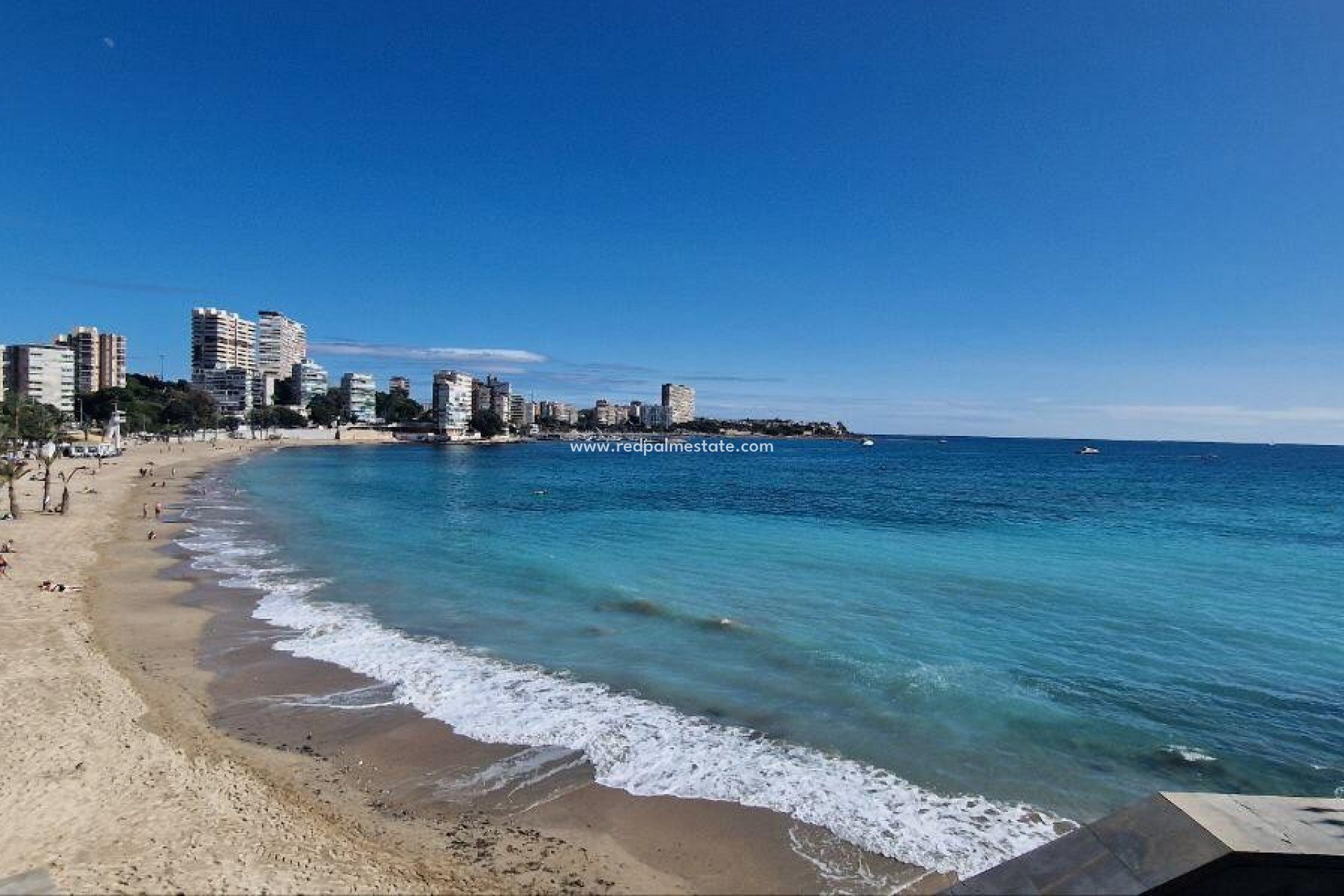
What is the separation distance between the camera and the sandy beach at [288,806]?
621 cm

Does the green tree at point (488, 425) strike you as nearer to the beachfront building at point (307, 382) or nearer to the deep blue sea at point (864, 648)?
the beachfront building at point (307, 382)

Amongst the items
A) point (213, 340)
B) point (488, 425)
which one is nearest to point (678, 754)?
point (488, 425)

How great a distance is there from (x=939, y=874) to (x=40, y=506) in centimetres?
3911

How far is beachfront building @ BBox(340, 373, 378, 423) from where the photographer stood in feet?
587

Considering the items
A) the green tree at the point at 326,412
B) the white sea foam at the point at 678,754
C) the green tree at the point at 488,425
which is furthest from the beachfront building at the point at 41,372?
the white sea foam at the point at 678,754

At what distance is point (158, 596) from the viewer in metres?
17.0

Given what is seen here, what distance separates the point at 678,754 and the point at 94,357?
21776cm

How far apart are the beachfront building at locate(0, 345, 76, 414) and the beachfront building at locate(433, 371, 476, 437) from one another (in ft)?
237

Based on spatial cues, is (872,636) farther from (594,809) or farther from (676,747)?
(594,809)

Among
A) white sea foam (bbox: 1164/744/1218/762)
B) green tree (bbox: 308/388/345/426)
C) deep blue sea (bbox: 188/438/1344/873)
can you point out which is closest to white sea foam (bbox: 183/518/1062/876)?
deep blue sea (bbox: 188/438/1344/873)

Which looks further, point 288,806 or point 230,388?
point 230,388

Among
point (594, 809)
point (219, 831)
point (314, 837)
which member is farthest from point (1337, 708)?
point (219, 831)

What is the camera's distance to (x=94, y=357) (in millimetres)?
170875

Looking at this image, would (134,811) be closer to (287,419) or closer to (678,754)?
(678,754)
